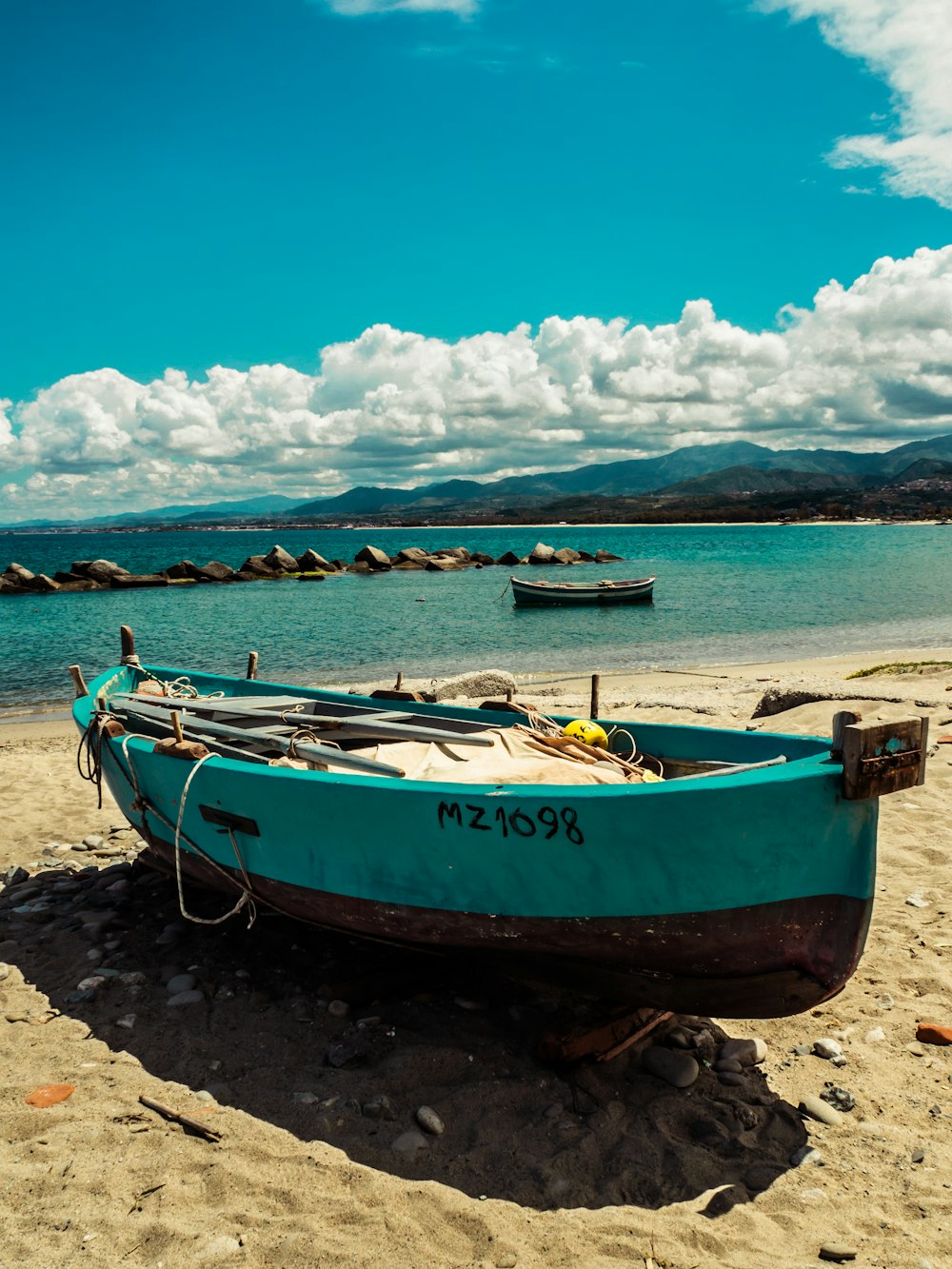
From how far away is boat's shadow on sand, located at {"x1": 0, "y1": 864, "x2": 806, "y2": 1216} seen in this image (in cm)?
352

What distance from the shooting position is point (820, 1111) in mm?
3824

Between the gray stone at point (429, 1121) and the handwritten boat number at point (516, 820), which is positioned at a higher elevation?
the handwritten boat number at point (516, 820)

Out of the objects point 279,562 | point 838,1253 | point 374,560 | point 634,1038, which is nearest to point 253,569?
point 279,562

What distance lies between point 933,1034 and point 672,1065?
Answer: 143 cm

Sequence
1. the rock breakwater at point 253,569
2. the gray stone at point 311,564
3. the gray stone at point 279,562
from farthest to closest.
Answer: the gray stone at point 311,564
the gray stone at point 279,562
the rock breakwater at point 253,569

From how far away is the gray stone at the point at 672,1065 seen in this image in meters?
4.05

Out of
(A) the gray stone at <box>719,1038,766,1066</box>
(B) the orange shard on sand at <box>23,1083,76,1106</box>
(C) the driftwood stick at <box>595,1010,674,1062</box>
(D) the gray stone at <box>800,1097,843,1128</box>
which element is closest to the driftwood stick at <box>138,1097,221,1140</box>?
(B) the orange shard on sand at <box>23,1083,76,1106</box>

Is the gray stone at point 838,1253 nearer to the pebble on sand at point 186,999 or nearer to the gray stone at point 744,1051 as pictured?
the gray stone at point 744,1051

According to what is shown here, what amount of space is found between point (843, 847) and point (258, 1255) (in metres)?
2.92

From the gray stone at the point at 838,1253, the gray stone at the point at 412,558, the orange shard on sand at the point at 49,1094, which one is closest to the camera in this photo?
the gray stone at the point at 838,1253

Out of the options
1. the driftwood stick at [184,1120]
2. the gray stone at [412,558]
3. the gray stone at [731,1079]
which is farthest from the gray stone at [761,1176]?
the gray stone at [412,558]

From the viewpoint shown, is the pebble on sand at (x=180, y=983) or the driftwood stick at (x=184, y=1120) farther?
the pebble on sand at (x=180, y=983)

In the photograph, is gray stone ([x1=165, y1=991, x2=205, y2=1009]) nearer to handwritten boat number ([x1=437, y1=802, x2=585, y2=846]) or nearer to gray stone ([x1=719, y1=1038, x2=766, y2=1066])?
handwritten boat number ([x1=437, y1=802, x2=585, y2=846])

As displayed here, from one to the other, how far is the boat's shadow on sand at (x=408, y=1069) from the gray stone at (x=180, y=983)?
6 cm
